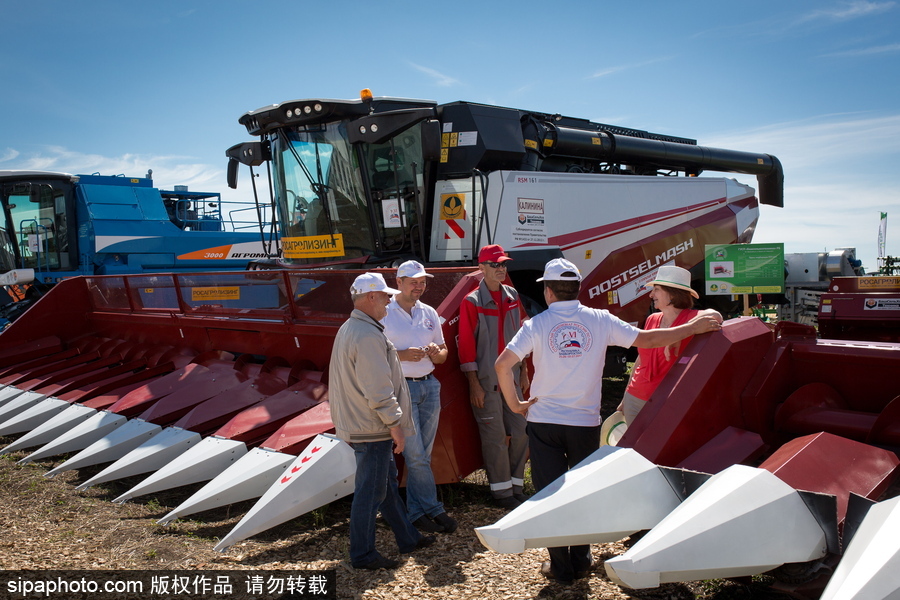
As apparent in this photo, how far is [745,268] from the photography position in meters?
6.87

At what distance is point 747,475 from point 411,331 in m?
2.14

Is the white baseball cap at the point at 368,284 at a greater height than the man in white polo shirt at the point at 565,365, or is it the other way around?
the white baseball cap at the point at 368,284

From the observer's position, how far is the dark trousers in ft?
10.5

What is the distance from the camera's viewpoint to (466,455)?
4434 mm

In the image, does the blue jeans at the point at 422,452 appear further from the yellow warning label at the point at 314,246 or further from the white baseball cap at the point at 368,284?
the yellow warning label at the point at 314,246

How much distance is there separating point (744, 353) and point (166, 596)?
309 centimetres

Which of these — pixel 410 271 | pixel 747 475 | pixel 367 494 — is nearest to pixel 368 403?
pixel 367 494

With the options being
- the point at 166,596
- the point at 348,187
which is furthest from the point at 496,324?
the point at 348,187

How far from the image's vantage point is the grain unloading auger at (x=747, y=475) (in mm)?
2234

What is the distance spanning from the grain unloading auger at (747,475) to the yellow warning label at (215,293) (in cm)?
423

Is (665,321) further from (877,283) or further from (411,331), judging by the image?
(877,283)

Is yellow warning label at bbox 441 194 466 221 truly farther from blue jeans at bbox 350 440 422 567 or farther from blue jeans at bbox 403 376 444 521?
blue jeans at bbox 350 440 422 567

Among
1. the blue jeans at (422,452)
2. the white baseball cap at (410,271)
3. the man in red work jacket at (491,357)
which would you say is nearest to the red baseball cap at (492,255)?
the man in red work jacket at (491,357)

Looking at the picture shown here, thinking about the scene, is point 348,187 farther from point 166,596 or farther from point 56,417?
point 166,596
